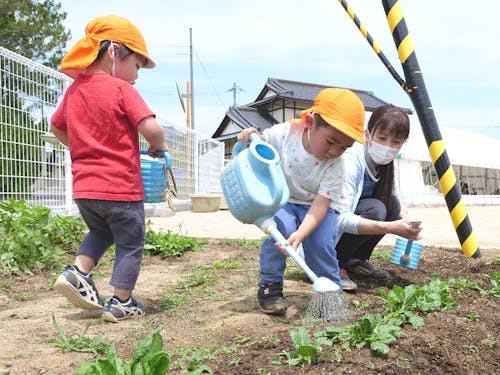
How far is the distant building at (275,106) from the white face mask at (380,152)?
20507mm

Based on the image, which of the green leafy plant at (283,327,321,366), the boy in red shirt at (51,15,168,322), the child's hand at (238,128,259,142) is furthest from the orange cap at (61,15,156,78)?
the green leafy plant at (283,327,321,366)

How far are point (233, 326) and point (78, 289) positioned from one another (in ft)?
2.28

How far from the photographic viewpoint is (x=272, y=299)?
2289mm

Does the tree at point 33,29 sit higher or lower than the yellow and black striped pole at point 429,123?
higher

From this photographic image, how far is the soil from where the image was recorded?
4.98 feet

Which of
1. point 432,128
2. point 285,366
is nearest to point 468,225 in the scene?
point 432,128

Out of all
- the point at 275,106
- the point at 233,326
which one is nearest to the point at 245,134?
the point at 233,326

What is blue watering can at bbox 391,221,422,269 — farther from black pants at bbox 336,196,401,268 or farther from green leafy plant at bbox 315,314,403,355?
green leafy plant at bbox 315,314,403,355

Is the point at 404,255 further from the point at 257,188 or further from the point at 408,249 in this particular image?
the point at 257,188

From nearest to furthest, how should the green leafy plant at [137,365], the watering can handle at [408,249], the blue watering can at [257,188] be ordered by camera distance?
the green leafy plant at [137,365]
the blue watering can at [257,188]
the watering can handle at [408,249]

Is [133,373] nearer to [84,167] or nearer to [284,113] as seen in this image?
[84,167]

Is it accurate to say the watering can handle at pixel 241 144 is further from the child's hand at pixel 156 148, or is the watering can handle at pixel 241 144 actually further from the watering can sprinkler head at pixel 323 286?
the watering can sprinkler head at pixel 323 286

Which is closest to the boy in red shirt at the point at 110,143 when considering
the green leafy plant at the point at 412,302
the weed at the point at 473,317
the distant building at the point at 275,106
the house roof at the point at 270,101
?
the green leafy plant at the point at 412,302

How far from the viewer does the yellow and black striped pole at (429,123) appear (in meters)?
3.53
